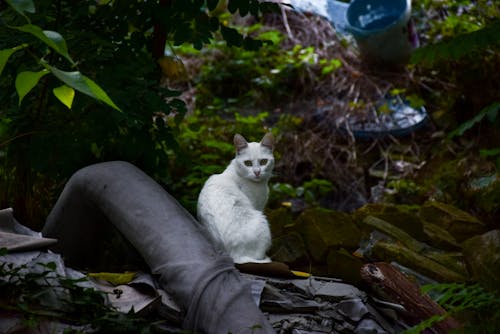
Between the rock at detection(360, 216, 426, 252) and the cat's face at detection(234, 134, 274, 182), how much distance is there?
0.69m

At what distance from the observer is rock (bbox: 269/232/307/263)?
3.61m

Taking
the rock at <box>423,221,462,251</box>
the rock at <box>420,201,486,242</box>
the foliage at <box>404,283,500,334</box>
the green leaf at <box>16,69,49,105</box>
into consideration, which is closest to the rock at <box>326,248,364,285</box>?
the foliage at <box>404,283,500,334</box>

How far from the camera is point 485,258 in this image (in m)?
3.12

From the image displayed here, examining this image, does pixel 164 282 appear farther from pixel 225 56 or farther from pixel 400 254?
pixel 225 56

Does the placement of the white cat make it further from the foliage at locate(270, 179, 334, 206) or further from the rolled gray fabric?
the foliage at locate(270, 179, 334, 206)

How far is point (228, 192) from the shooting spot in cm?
347

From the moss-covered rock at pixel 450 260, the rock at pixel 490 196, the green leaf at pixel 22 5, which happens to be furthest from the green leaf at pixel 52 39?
the rock at pixel 490 196

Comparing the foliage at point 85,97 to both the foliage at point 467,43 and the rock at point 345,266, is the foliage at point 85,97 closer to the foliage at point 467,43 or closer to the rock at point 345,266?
the foliage at point 467,43

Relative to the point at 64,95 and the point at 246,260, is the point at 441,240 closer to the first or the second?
the point at 246,260

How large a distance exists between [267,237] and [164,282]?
71 cm

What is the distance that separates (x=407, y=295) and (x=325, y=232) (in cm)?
91

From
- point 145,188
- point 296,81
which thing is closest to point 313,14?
point 296,81

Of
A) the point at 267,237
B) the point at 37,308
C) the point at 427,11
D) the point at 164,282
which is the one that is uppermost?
the point at 37,308

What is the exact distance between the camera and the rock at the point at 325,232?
362cm
